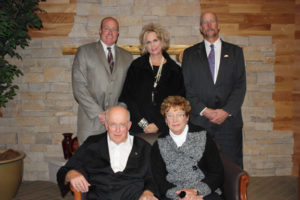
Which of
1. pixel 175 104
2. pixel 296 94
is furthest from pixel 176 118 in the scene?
pixel 296 94

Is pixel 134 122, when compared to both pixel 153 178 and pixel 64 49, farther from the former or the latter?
pixel 64 49

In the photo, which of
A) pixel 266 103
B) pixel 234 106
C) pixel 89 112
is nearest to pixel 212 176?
pixel 234 106

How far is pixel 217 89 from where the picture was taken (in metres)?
2.70

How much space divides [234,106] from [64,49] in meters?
2.34

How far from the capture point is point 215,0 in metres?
3.76

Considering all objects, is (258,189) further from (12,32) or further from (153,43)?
(12,32)

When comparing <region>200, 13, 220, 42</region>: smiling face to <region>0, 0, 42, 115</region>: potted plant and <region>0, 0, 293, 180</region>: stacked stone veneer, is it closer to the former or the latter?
<region>0, 0, 293, 180</region>: stacked stone veneer

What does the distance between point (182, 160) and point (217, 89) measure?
0.99 metres

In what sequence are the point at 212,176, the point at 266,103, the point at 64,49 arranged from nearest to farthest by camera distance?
the point at 212,176 < the point at 64,49 < the point at 266,103

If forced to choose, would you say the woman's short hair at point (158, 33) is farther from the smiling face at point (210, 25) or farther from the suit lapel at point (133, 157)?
the suit lapel at point (133, 157)

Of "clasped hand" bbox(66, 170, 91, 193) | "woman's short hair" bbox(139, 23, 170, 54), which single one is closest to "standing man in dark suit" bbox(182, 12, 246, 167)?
"woman's short hair" bbox(139, 23, 170, 54)

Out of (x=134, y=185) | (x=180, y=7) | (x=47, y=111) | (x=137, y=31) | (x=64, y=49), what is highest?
(x=180, y=7)

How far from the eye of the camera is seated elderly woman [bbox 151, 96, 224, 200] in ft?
6.40

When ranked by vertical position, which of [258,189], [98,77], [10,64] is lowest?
[258,189]
